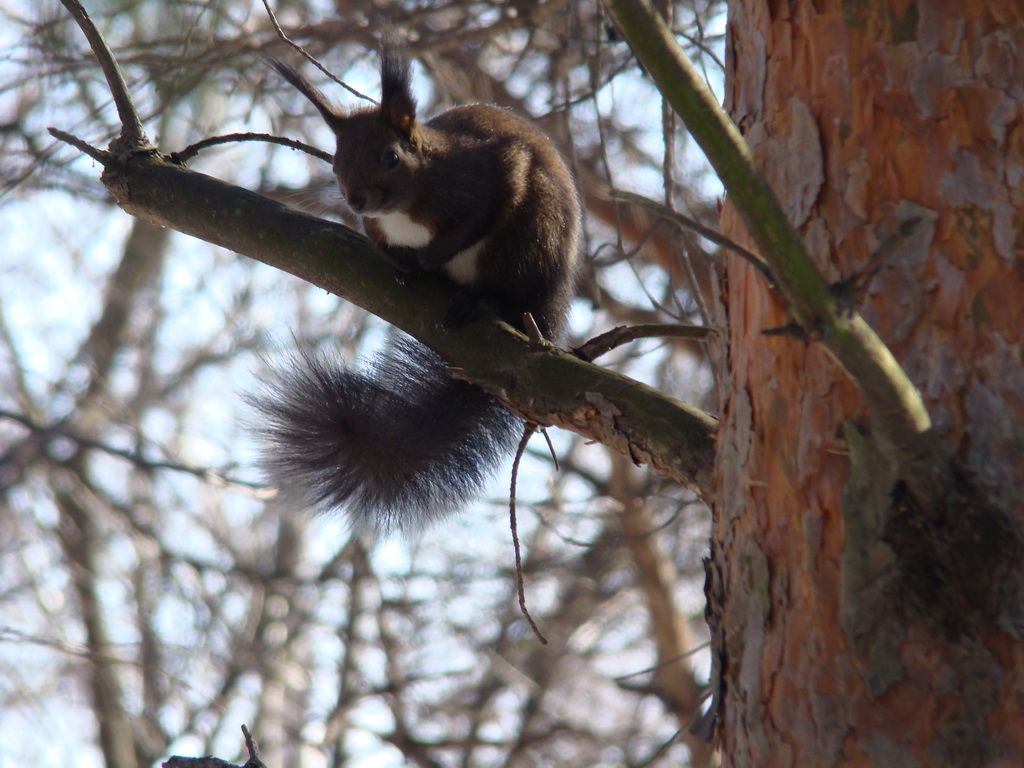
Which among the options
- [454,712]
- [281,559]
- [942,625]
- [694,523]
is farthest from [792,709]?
[281,559]

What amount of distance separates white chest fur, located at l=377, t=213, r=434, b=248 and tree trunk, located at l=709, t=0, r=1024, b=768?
1.11 meters

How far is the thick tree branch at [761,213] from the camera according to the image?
85cm

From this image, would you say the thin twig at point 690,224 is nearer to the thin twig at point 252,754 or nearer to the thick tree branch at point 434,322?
the thick tree branch at point 434,322

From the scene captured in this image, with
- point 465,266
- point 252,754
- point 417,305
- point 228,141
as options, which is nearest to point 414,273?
point 417,305

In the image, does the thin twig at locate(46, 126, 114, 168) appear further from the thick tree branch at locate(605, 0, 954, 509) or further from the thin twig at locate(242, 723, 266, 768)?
the thick tree branch at locate(605, 0, 954, 509)

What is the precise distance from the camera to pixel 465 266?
7.49 ft

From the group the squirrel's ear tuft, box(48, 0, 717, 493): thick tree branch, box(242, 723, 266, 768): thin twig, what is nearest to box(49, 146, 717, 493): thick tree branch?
box(48, 0, 717, 493): thick tree branch

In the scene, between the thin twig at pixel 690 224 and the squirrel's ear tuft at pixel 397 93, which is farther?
the squirrel's ear tuft at pixel 397 93

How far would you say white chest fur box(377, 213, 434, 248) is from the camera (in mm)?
2285

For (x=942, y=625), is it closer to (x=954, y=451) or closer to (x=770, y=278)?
(x=954, y=451)

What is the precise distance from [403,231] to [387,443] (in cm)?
54

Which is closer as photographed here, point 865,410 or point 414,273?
point 865,410

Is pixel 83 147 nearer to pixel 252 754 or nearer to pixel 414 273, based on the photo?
pixel 414 273

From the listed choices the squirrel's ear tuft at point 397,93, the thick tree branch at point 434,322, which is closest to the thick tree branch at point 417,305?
the thick tree branch at point 434,322
